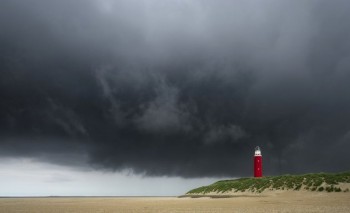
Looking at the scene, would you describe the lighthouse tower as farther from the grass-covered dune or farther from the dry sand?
the dry sand

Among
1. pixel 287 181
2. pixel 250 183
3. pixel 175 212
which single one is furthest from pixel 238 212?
pixel 250 183

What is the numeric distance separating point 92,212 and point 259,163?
6549 centimetres

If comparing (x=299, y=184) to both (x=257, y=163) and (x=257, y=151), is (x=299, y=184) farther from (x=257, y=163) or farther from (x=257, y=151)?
→ (x=257, y=151)

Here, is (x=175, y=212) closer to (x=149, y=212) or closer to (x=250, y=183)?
(x=149, y=212)

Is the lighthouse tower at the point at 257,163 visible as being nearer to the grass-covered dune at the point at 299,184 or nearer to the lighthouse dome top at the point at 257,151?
the lighthouse dome top at the point at 257,151

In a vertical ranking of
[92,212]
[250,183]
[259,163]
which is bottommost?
[92,212]

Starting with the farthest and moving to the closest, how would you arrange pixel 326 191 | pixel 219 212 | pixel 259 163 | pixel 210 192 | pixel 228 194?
pixel 259 163 < pixel 210 192 < pixel 228 194 < pixel 326 191 < pixel 219 212

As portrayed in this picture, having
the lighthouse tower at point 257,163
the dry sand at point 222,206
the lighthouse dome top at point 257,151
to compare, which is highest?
the lighthouse dome top at point 257,151

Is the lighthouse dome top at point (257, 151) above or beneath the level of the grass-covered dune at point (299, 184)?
above

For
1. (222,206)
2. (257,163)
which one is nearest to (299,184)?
(222,206)

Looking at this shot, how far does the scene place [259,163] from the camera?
8806 centimetres

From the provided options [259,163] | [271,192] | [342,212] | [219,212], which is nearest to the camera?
[342,212]

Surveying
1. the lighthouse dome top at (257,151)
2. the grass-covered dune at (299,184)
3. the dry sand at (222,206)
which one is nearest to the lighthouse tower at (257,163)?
the lighthouse dome top at (257,151)

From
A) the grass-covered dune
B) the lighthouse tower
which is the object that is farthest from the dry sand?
the lighthouse tower
